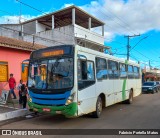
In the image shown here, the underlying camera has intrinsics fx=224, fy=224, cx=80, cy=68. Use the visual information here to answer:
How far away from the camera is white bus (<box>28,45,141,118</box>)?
8195 mm

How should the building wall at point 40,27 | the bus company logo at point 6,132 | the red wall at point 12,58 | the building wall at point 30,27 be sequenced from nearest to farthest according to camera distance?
the bus company logo at point 6,132 → the red wall at point 12,58 → the building wall at point 40,27 → the building wall at point 30,27

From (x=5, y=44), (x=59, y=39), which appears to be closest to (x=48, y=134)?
(x=5, y=44)

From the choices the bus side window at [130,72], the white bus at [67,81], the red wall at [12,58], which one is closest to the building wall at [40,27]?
the red wall at [12,58]

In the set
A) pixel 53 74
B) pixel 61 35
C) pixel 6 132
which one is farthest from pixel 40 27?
pixel 6 132

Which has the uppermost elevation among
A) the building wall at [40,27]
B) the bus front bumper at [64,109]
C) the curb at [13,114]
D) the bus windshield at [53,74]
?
the building wall at [40,27]

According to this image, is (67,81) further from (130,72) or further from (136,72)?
(136,72)

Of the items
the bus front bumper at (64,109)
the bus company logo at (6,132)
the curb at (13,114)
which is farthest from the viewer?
the curb at (13,114)

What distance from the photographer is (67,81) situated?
8.32 m

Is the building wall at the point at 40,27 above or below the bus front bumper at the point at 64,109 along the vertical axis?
above

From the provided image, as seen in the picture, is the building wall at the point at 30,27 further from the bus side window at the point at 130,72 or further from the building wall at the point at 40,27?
the bus side window at the point at 130,72

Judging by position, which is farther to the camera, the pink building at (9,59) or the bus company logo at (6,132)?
the pink building at (9,59)

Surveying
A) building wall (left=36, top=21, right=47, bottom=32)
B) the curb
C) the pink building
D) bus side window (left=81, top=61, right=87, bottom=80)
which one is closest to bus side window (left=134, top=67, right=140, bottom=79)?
the pink building

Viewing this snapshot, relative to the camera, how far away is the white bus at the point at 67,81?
26.9 feet

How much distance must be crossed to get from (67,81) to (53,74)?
658 mm
